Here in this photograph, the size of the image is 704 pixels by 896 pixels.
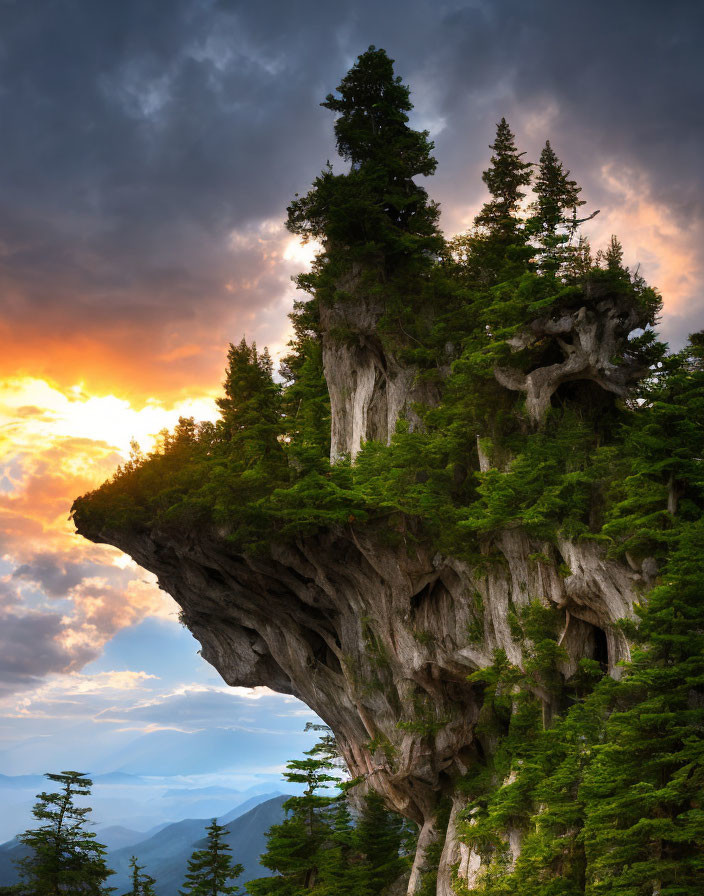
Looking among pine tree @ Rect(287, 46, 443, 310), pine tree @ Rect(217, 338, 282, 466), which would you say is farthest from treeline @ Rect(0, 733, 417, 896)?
pine tree @ Rect(287, 46, 443, 310)

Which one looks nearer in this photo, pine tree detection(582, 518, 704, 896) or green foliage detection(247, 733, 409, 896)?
pine tree detection(582, 518, 704, 896)

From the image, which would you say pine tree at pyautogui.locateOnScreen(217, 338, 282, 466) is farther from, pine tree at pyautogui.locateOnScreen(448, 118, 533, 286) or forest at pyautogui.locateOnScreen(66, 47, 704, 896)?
pine tree at pyautogui.locateOnScreen(448, 118, 533, 286)

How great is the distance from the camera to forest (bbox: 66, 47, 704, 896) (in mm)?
13047

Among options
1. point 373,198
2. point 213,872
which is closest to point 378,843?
point 213,872

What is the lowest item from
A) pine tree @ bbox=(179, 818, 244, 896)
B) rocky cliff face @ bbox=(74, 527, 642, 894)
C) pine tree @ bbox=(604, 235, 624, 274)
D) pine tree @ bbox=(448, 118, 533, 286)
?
pine tree @ bbox=(179, 818, 244, 896)

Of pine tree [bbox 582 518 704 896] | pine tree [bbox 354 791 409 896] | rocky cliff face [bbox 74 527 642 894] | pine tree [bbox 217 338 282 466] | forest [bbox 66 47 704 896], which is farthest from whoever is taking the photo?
pine tree [bbox 217 338 282 466]

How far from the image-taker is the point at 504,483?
18953mm

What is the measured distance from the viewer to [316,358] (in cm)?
3206

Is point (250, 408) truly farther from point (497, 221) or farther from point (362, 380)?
point (497, 221)

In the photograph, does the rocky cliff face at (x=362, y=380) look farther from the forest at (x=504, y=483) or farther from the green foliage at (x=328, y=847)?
the green foliage at (x=328, y=847)

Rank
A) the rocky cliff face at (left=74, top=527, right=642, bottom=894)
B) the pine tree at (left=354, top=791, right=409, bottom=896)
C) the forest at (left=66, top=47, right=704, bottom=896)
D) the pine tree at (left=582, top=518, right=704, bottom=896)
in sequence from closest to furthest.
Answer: the pine tree at (left=582, top=518, right=704, bottom=896) → the forest at (left=66, top=47, right=704, bottom=896) → the rocky cliff face at (left=74, top=527, right=642, bottom=894) → the pine tree at (left=354, top=791, right=409, bottom=896)

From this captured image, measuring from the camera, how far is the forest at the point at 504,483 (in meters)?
13.0

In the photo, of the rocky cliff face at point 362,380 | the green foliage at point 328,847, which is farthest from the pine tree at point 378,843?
the rocky cliff face at point 362,380

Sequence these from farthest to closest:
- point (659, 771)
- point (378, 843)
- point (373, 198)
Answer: point (373, 198), point (378, 843), point (659, 771)
